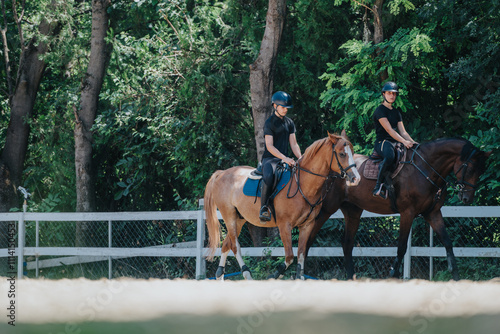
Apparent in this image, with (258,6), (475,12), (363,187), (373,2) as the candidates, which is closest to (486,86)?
(475,12)

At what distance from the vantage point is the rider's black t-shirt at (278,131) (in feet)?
29.2

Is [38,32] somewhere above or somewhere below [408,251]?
above

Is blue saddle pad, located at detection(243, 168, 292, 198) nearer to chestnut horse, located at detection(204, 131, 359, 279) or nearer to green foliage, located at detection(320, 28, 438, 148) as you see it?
chestnut horse, located at detection(204, 131, 359, 279)

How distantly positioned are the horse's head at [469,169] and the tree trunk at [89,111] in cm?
1049

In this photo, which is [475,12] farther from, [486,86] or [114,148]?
[114,148]

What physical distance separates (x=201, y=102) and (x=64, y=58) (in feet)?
17.0

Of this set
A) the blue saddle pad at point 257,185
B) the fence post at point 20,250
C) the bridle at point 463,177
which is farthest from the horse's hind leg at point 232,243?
the fence post at point 20,250

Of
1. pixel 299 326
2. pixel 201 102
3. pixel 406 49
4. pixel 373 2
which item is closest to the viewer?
pixel 299 326

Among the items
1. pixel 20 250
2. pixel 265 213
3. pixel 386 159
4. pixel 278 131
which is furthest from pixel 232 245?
pixel 20 250

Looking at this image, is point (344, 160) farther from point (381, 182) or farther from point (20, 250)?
point (20, 250)

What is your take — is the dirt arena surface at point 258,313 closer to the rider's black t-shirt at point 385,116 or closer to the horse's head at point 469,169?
the horse's head at point 469,169

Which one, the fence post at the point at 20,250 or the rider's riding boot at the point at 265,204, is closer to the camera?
the rider's riding boot at the point at 265,204

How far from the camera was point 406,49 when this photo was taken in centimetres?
1100

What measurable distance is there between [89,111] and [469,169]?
10.9m
